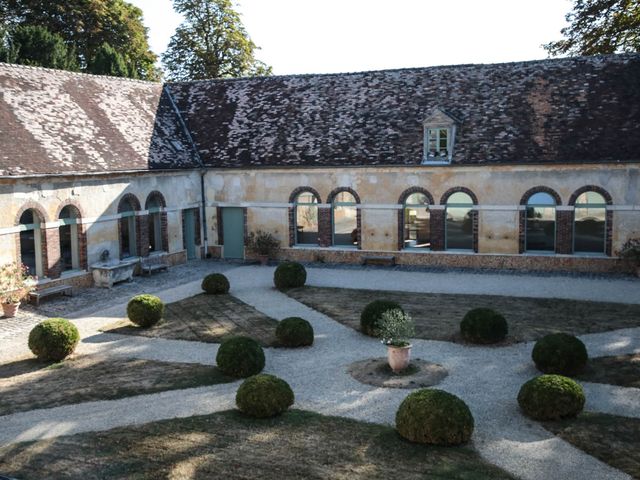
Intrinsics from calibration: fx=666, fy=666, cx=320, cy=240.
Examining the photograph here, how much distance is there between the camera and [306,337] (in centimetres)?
1738

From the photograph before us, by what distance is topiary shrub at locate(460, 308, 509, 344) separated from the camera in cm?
1709

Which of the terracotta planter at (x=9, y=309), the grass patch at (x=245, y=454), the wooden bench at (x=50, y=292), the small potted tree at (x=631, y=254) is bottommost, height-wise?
the grass patch at (x=245, y=454)

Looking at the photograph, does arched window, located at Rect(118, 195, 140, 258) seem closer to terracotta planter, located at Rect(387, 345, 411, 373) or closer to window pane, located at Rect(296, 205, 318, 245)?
window pane, located at Rect(296, 205, 318, 245)

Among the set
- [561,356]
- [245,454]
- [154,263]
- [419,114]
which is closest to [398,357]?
[561,356]

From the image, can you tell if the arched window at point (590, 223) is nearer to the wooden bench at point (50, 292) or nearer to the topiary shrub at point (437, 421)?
the topiary shrub at point (437, 421)

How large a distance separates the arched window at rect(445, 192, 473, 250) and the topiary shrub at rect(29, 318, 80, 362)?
650 inches

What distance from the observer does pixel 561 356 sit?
14484mm

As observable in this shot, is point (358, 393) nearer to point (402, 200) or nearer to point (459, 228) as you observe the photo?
point (459, 228)

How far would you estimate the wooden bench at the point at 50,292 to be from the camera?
22.4 metres

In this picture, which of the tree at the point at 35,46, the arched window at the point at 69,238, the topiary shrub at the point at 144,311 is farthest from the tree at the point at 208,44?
the topiary shrub at the point at 144,311

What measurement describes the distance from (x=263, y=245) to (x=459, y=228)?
869 cm

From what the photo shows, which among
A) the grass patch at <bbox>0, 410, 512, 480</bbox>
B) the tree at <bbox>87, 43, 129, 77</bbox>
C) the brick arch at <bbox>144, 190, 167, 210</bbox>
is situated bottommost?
the grass patch at <bbox>0, 410, 512, 480</bbox>

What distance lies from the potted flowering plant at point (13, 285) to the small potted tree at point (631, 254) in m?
21.6

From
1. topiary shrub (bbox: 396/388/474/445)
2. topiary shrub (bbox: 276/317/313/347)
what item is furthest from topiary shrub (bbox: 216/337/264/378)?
topiary shrub (bbox: 396/388/474/445)
